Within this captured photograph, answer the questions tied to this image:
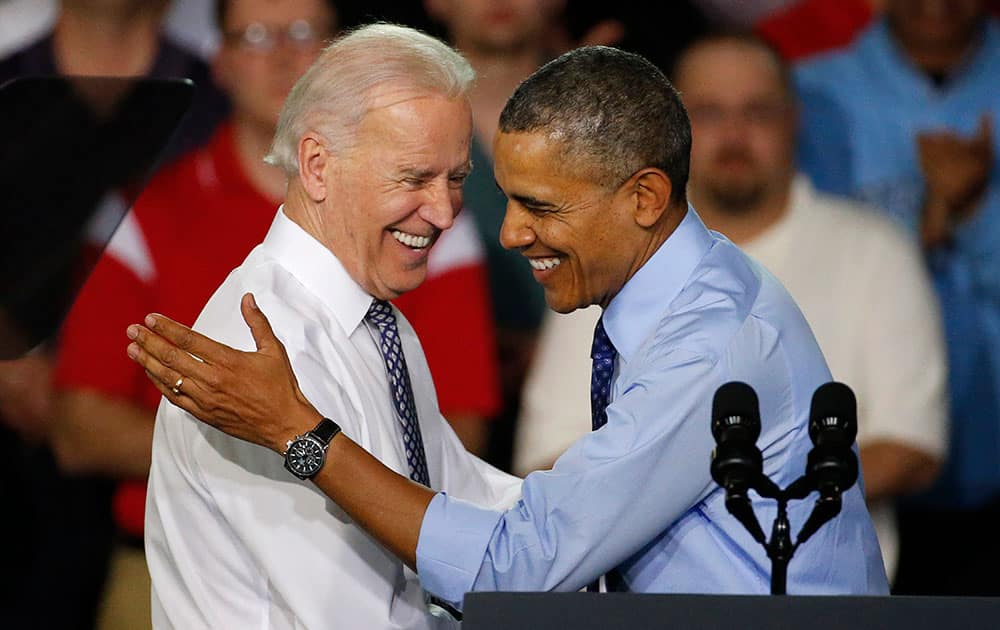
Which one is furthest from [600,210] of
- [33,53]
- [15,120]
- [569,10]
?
[33,53]

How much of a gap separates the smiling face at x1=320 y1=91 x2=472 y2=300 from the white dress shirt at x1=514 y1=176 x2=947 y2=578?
1706 mm

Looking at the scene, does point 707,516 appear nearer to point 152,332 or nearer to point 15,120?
point 152,332

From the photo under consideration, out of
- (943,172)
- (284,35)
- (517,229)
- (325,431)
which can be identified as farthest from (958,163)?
(325,431)

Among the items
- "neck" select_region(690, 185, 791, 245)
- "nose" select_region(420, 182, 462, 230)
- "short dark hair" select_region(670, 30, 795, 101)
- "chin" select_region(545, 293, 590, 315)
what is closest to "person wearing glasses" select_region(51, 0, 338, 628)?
"short dark hair" select_region(670, 30, 795, 101)

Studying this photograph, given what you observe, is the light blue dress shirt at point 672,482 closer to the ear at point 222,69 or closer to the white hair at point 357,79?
the white hair at point 357,79

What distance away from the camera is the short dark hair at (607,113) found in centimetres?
225

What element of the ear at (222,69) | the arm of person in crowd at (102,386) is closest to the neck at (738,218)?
the ear at (222,69)

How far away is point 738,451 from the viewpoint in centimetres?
190

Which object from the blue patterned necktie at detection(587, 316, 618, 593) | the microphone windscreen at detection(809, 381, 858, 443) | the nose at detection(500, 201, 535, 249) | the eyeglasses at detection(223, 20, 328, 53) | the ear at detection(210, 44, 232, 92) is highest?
the eyeglasses at detection(223, 20, 328, 53)

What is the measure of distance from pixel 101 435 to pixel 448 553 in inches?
88.5

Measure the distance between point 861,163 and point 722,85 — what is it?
52 cm

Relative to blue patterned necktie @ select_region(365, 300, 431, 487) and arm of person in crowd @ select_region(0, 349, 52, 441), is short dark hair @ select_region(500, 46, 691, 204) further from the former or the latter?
arm of person in crowd @ select_region(0, 349, 52, 441)

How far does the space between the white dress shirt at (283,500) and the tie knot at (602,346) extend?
0.35 m

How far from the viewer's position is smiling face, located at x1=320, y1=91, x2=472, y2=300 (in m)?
2.45
